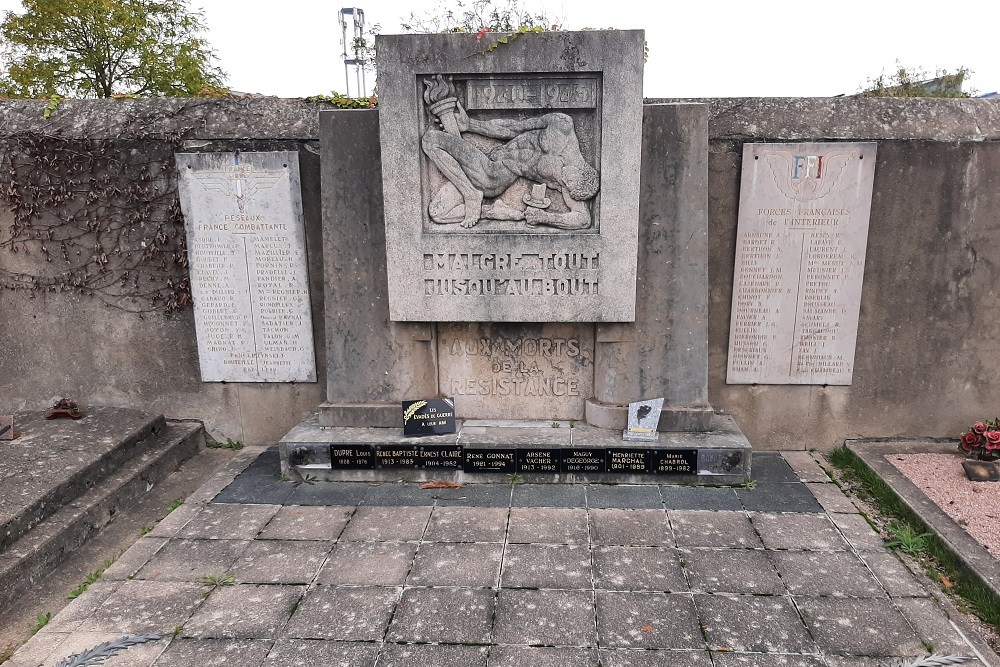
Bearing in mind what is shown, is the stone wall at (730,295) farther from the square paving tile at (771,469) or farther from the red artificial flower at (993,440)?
the red artificial flower at (993,440)

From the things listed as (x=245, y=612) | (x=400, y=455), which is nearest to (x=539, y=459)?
(x=400, y=455)

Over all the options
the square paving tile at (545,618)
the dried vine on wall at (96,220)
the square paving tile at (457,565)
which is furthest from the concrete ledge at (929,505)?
the dried vine on wall at (96,220)

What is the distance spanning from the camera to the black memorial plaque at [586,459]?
4246mm

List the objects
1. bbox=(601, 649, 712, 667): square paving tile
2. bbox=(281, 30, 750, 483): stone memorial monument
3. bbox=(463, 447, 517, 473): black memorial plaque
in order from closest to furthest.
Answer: bbox=(601, 649, 712, 667): square paving tile → bbox=(281, 30, 750, 483): stone memorial monument → bbox=(463, 447, 517, 473): black memorial plaque

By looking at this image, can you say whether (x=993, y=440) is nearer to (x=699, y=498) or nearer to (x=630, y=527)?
(x=699, y=498)

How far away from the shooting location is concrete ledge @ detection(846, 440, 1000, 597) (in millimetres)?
3135

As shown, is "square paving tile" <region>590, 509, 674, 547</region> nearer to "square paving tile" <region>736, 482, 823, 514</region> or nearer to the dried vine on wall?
"square paving tile" <region>736, 482, 823, 514</region>

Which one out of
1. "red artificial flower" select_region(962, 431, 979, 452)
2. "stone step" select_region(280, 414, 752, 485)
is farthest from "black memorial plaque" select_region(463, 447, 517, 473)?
"red artificial flower" select_region(962, 431, 979, 452)

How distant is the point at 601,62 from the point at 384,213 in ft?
6.12

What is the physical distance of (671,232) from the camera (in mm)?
4246

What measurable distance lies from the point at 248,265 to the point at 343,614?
3.06 m

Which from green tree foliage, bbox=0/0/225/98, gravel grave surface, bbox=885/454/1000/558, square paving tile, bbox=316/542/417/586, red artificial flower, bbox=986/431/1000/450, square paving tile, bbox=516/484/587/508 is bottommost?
square paving tile, bbox=316/542/417/586

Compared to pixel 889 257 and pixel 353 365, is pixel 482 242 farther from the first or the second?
pixel 889 257

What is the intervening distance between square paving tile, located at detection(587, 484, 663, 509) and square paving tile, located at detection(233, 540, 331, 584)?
1.82 meters
